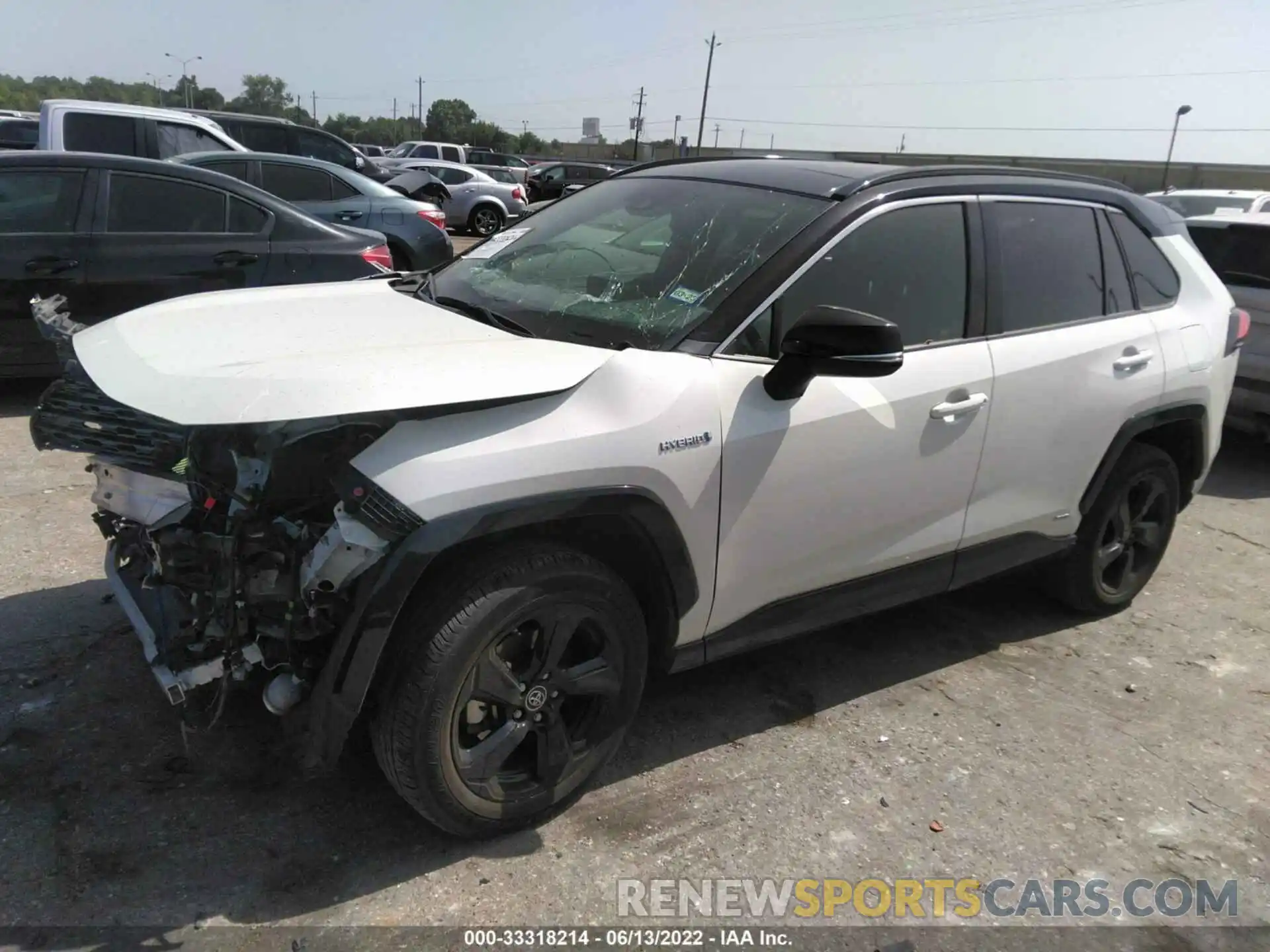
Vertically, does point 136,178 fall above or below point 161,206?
above

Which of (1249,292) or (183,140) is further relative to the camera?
(183,140)

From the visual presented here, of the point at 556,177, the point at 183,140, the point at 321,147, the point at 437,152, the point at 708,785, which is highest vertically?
the point at 437,152

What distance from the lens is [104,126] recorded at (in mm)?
9359

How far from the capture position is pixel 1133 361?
3707 millimetres

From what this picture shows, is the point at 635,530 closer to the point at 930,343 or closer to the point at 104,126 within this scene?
A: the point at 930,343

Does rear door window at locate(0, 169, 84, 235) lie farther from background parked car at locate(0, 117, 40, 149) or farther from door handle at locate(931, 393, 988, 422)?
background parked car at locate(0, 117, 40, 149)

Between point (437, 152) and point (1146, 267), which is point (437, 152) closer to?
point (437, 152)

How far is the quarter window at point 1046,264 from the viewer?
3.38 m

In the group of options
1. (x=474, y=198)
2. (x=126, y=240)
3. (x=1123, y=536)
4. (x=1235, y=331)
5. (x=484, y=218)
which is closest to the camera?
(x=1123, y=536)

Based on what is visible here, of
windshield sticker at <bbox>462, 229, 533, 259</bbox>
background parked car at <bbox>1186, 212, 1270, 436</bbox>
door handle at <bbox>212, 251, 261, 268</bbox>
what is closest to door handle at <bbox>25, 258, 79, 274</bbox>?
door handle at <bbox>212, 251, 261, 268</bbox>

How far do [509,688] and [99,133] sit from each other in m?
9.35

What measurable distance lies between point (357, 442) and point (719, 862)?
1.50 m

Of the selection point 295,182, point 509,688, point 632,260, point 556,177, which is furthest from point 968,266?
point 556,177

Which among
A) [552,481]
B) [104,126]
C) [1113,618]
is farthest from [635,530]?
[104,126]
